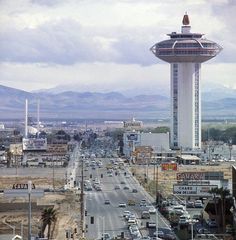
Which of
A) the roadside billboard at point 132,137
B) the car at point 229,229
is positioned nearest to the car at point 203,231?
the car at point 229,229

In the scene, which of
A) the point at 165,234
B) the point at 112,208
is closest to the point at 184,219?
the point at 165,234

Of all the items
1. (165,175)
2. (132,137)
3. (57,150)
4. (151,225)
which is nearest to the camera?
(151,225)

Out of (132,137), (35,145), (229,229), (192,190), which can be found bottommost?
(229,229)

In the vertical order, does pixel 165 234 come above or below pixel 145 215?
below

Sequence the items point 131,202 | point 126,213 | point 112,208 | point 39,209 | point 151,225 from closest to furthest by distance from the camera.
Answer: point 151,225 → point 126,213 → point 39,209 → point 112,208 → point 131,202

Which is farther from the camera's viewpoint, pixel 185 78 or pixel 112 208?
pixel 185 78

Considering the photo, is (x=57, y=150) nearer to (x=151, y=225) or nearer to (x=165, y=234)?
(x=151, y=225)

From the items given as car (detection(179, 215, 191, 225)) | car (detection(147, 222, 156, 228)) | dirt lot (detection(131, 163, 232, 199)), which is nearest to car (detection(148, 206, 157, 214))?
car (detection(179, 215, 191, 225))

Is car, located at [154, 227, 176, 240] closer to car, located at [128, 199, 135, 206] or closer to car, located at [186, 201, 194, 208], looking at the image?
car, located at [186, 201, 194, 208]
